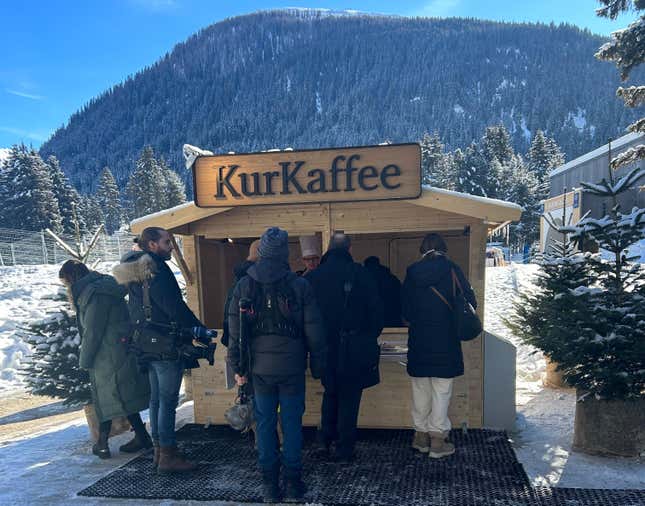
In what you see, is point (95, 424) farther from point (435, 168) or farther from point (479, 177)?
point (435, 168)

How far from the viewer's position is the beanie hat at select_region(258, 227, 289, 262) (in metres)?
3.02

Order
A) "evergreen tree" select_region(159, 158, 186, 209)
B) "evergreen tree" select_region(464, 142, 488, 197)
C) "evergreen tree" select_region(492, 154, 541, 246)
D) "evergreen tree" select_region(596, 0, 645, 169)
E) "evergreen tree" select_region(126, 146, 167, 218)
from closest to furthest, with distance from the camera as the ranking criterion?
"evergreen tree" select_region(596, 0, 645, 169)
"evergreen tree" select_region(492, 154, 541, 246)
"evergreen tree" select_region(464, 142, 488, 197)
"evergreen tree" select_region(159, 158, 186, 209)
"evergreen tree" select_region(126, 146, 167, 218)

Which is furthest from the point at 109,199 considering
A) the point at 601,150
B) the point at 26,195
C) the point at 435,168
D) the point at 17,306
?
the point at 601,150

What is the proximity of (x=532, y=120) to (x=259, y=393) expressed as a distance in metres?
169

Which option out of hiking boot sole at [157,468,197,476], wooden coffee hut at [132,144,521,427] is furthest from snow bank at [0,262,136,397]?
hiking boot sole at [157,468,197,476]

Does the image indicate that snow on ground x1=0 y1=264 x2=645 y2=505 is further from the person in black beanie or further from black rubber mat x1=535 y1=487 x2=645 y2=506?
the person in black beanie

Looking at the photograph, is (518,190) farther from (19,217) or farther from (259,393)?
(19,217)

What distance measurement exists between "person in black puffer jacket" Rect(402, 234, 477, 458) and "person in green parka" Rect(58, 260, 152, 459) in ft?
8.07

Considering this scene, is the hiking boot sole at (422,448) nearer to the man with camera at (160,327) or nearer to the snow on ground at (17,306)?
the man with camera at (160,327)

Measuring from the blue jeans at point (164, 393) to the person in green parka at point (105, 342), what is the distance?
1.49 ft

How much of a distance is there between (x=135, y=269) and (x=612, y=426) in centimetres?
406

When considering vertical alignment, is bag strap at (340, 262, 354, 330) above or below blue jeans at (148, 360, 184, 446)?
above

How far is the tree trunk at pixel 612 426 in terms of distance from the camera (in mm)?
3654

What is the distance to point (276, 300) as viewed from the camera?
3002 mm
